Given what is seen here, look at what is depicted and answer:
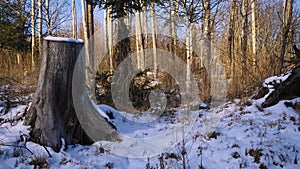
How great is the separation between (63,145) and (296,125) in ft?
10.9

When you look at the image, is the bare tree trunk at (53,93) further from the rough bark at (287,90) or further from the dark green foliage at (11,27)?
the dark green foliage at (11,27)

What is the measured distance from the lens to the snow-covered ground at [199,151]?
7.30ft

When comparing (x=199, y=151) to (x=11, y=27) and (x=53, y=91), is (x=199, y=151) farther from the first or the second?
(x=11, y=27)

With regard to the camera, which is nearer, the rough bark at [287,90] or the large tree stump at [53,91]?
the large tree stump at [53,91]

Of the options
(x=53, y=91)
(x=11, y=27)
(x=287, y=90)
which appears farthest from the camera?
(x=11, y=27)

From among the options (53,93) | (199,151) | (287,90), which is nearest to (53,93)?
(53,93)

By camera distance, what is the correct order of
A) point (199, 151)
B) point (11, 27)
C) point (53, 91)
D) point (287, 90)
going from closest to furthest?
point (53, 91) → point (199, 151) → point (287, 90) → point (11, 27)

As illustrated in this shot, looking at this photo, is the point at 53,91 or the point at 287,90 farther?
the point at 287,90

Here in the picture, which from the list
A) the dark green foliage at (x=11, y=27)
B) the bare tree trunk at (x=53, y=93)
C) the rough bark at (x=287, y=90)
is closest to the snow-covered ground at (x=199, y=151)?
the bare tree trunk at (x=53, y=93)

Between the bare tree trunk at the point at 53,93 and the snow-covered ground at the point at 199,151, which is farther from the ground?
the bare tree trunk at the point at 53,93

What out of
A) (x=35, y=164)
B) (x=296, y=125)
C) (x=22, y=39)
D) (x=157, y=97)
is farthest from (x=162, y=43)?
(x=35, y=164)

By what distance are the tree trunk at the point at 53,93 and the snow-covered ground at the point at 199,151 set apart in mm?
132

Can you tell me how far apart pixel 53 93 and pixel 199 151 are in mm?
1852

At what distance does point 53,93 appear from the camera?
244 cm
